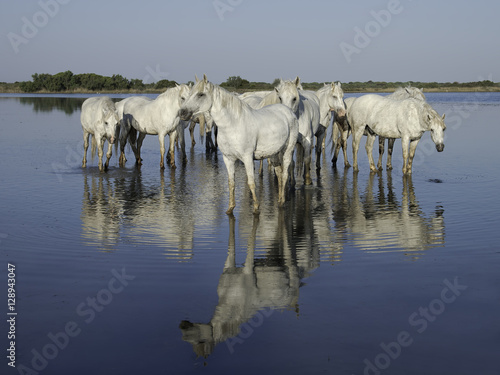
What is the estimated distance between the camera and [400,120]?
14.2 metres

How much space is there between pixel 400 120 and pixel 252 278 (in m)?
8.81

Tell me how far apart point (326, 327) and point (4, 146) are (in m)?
17.9

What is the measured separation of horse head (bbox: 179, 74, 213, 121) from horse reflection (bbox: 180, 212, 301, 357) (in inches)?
88.9

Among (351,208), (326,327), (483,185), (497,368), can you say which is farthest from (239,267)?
(483,185)

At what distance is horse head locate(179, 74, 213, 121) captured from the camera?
9031 mm

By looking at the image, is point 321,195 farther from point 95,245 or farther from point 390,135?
point 95,245

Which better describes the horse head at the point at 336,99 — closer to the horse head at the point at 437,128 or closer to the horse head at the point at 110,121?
the horse head at the point at 437,128

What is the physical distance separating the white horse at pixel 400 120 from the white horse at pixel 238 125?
4.70 m

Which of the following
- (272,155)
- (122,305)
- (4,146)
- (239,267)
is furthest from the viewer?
(4,146)

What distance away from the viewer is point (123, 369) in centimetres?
442

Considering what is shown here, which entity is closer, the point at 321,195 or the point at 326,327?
the point at 326,327

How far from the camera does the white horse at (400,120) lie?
1370 centimetres
